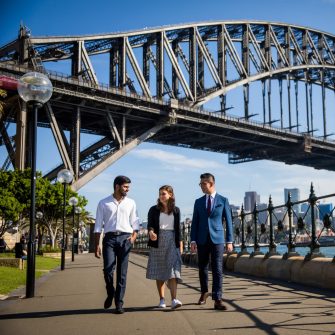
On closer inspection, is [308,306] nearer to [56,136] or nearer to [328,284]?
[328,284]

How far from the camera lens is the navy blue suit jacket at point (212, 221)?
7.25 meters

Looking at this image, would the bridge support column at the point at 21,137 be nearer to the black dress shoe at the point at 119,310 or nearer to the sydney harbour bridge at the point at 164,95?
the sydney harbour bridge at the point at 164,95

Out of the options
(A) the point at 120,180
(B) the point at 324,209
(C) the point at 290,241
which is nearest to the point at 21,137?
(C) the point at 290,241

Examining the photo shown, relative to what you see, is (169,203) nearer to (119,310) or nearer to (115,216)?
(115,216)

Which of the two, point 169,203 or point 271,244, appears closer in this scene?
point 169,203

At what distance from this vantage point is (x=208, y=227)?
7246mm

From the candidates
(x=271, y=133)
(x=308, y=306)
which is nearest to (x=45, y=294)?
(x=308, y=306)

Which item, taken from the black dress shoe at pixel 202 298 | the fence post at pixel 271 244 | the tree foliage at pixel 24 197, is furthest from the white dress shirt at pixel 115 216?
the tree foliage at pixel 24 197

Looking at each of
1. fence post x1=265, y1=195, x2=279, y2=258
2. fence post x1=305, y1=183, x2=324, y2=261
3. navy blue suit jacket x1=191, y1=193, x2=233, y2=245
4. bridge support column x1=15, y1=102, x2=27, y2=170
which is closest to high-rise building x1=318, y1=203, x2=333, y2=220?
fence post x1=305, y1=183, x2=324, y2=261

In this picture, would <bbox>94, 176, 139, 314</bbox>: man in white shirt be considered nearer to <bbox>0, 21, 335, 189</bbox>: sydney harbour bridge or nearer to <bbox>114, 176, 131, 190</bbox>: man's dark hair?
<bbox>114, 176, 131, 190</bbox>: man's dark hair

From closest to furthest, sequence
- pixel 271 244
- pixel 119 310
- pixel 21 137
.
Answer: pixel 119 310
pixel 271 244
pixel 21 137

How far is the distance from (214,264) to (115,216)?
1465 millimetres

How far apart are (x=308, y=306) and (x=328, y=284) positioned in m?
2.28

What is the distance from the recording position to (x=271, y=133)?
63938 millimetres
